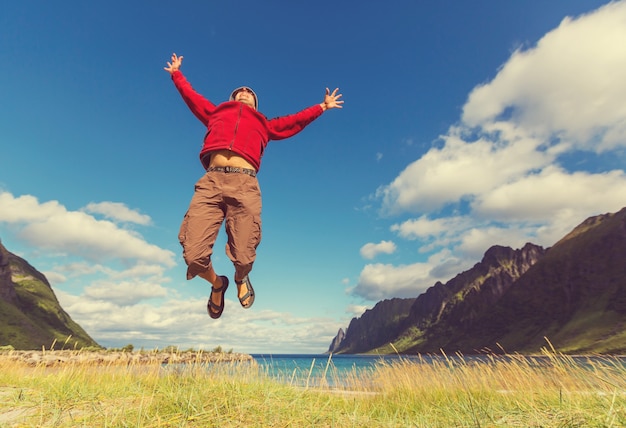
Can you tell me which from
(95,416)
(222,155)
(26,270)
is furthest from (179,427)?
(26,270)

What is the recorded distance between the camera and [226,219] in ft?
15.0

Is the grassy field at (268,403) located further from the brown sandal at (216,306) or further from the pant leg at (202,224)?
the pant leg at (202,224)

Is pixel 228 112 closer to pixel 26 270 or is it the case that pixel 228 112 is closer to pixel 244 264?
pixel 244 264

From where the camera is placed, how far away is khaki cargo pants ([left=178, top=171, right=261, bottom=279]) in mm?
4328

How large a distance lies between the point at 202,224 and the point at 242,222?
472 mm

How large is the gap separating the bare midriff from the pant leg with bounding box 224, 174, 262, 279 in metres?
0.18

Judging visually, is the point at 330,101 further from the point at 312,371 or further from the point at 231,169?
the point at 312,371

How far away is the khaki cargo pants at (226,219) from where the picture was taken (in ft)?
14.2

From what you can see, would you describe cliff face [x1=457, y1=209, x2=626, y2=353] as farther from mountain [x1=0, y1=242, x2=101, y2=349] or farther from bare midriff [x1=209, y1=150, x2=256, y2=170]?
mountain [x1=0, y1=242, x2=101, y2=349]

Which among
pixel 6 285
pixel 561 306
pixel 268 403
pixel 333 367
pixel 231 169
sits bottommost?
pixel 268 403

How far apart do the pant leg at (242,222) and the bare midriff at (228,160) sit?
0.18m

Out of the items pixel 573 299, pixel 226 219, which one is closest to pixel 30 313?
pixel 226 219

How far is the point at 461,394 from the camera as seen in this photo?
7.29m

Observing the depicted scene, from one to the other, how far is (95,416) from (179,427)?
1133 millimetres
